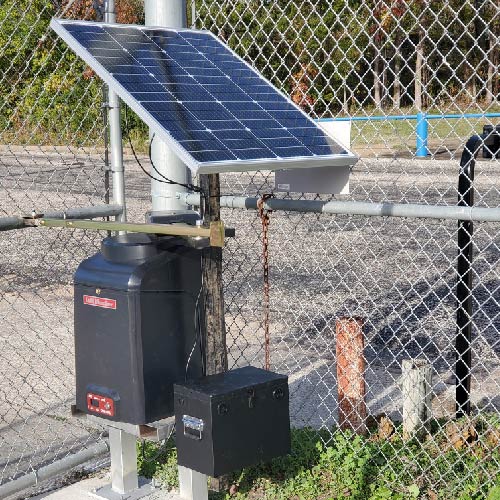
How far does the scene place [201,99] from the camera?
3.54 meters

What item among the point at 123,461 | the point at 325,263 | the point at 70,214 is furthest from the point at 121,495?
the point at 325,263

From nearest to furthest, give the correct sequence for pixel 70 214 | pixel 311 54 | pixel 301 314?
pixel 70 214
pixel 311 54
pixel 301 314

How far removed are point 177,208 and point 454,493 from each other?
6.36ft

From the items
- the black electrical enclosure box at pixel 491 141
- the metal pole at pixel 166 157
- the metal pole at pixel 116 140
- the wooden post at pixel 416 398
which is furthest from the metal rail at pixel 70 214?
the black electrical enclosure box at pixel 491 141

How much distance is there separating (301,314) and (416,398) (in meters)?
3.12

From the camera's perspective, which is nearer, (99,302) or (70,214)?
(99,302)

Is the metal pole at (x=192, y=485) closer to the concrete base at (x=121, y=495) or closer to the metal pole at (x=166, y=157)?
the concrete base at (x=121, y=495)

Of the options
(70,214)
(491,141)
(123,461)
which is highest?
(491,141)

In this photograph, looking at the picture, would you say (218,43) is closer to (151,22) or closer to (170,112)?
(151,22)

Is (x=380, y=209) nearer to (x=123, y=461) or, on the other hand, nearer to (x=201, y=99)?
(x=201, y=99)

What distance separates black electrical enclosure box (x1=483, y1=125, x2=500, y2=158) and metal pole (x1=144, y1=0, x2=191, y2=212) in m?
1.47

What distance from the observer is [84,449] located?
479 cm

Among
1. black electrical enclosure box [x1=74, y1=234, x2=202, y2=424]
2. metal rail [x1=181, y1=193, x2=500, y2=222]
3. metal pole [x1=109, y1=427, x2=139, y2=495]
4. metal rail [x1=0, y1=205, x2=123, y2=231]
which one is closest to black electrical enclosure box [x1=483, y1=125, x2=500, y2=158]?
metal rail [x1=181, y1=193, x2=500, y2=222]

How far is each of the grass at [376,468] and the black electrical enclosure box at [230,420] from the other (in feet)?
2.65
